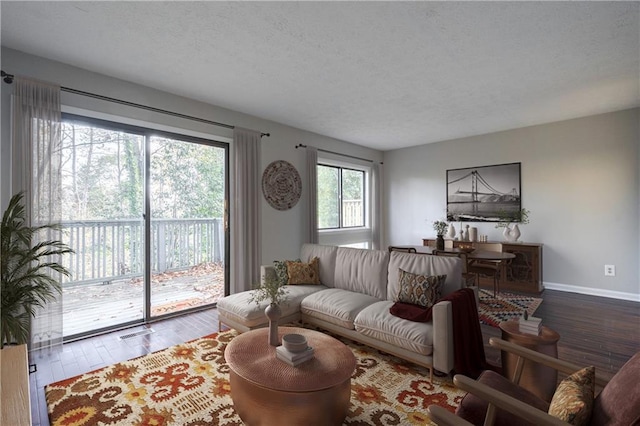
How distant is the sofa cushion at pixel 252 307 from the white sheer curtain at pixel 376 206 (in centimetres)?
351

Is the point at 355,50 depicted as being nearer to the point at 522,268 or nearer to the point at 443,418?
the point at 443,418

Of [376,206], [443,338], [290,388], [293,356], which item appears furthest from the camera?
[376,206]

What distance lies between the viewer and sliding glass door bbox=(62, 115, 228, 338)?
3264 millimetres

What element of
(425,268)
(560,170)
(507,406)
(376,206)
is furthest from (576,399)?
(376,206)

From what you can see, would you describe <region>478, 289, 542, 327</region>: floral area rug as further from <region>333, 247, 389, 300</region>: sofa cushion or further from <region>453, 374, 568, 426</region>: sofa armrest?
<region>453, 374, 568, 426</region>: sofa armrest

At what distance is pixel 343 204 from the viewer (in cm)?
631

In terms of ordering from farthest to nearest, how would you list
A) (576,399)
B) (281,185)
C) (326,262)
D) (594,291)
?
(281,185) < (594,291) < (326,262) < (576,399)

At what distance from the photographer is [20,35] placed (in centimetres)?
240

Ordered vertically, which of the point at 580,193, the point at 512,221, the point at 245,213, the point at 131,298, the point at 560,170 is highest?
the point at 560,170

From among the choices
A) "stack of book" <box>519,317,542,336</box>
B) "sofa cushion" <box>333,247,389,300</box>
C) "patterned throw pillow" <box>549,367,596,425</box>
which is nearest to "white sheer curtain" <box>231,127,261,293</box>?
"sofa cushion" <box>333,247,389,300</box>

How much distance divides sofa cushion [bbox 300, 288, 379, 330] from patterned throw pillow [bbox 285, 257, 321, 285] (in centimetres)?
37

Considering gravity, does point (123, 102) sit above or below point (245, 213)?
above

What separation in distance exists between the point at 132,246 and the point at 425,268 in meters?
3.46

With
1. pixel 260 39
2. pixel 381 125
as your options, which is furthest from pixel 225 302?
pixel 381 125
